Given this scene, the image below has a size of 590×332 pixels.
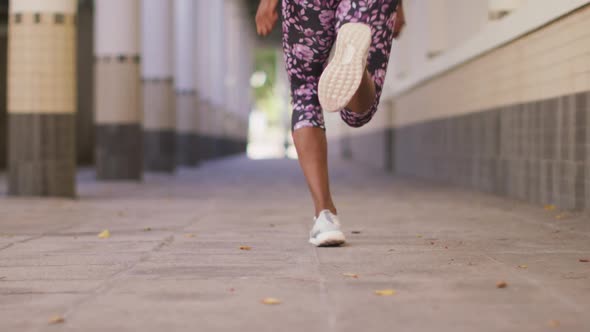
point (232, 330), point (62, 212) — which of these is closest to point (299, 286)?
point (232, 330)

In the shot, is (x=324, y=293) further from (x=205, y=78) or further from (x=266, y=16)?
(x=205, y=78)

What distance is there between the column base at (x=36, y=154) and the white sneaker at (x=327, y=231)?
15.2 feet

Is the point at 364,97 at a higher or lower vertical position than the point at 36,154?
higher

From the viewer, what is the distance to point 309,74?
3.78 m

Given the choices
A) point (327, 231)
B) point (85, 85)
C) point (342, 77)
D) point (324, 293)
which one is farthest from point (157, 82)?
point (324, 293)

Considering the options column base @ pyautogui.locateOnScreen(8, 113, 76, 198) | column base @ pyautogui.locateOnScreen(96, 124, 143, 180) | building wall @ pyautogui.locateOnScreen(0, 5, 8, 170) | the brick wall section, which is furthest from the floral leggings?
building wall @ pyautogui.locateOnScreen(0, 5, 8, 170)

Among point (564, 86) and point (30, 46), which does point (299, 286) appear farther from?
point (30, 46)

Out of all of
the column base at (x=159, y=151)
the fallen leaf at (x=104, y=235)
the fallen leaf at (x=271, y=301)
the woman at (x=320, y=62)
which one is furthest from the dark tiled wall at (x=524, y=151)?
the column base at (x=159, y=151)

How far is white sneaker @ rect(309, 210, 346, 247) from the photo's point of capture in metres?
3.70

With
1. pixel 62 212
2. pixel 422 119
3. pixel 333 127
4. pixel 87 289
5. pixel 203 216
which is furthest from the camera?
pixel 333 127

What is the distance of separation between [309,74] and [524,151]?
4236mm

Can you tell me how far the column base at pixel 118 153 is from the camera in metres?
12.2

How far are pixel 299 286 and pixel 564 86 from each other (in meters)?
4.34

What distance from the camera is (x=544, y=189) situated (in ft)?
22.6
